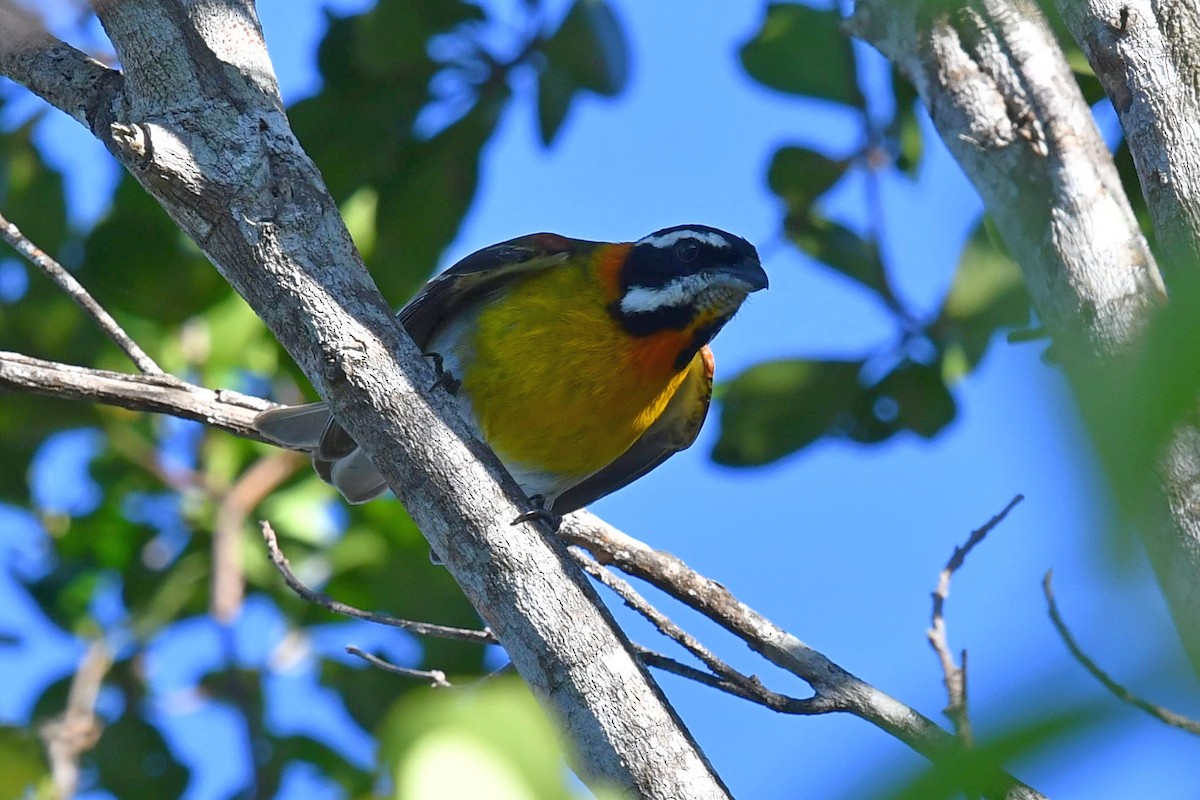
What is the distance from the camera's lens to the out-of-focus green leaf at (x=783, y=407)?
4.48 m

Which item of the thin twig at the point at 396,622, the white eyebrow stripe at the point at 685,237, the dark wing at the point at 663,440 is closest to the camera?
the thin twig at the point at 396,622

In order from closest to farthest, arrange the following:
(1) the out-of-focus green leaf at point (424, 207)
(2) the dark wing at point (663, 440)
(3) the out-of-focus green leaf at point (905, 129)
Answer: (1) the out-of-focus green leaf at point (424, 207)
(3) the out-of-focus green leaf at point (905, 129)
(2) the dark wing at point (663, 440)

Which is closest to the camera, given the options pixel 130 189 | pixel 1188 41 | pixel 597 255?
pixel 1188 41

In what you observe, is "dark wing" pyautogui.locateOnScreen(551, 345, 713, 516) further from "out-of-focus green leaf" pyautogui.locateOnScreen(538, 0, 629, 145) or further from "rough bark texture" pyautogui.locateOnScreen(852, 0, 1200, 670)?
"rough bark texture" pyautogui.locateOnScreen(852, 0, 1200, 670)

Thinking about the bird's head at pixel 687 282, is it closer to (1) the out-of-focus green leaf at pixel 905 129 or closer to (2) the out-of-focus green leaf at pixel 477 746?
(1) the out-of-focus green leaf at pixel 905 129

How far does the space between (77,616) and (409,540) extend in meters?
1.62

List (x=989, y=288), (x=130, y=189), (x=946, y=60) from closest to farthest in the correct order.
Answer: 1. (x=946, y=60)
2. (x=989, y=288)
3. (x=130, y=189)

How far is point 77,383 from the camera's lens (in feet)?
11.5

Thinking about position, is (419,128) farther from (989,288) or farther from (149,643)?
(149,643)

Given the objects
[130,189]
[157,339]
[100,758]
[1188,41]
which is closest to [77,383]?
[130,189]

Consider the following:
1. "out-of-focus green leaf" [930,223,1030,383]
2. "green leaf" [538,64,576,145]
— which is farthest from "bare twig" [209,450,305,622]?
"out-of-focus green leaf" [930,223,1030,383]

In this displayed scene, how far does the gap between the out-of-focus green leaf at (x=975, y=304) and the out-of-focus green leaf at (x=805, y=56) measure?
0.75m

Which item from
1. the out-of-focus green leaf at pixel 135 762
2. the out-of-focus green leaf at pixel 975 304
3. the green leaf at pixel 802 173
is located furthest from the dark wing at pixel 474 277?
the out-of-focus green leaf at pixel 135 762

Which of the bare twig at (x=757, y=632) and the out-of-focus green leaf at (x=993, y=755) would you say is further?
the bare twig at (x=757, y=632)
